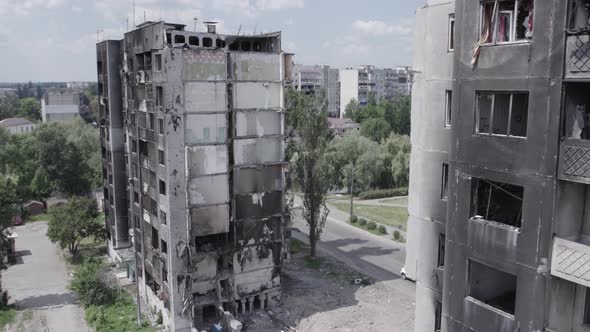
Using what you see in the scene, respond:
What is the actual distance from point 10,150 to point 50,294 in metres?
34.9

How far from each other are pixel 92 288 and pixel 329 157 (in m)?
34.7

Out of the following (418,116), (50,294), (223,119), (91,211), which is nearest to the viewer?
(418,116)

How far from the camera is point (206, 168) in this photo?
26.0 m

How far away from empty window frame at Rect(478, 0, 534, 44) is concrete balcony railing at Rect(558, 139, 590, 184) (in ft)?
7.98

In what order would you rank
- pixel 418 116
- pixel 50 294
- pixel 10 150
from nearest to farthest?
pixel 418 116, pixel 50 294, pixel 10 150

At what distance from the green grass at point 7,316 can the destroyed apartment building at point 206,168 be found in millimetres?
7442

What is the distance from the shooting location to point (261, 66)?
27.3 meters

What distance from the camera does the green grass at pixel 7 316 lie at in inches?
1128

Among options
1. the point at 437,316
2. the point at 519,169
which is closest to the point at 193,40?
the point at 437,316

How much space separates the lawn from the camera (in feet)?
157

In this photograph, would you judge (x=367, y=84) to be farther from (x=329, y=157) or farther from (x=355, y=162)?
(x=329, y=157)

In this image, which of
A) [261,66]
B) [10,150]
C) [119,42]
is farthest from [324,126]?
[10,150]

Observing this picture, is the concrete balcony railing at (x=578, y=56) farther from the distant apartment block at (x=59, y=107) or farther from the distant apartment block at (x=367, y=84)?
the distant apartment block at (x=59, y=107)

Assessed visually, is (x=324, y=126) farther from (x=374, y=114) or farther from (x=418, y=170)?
(x=374, y=114)
